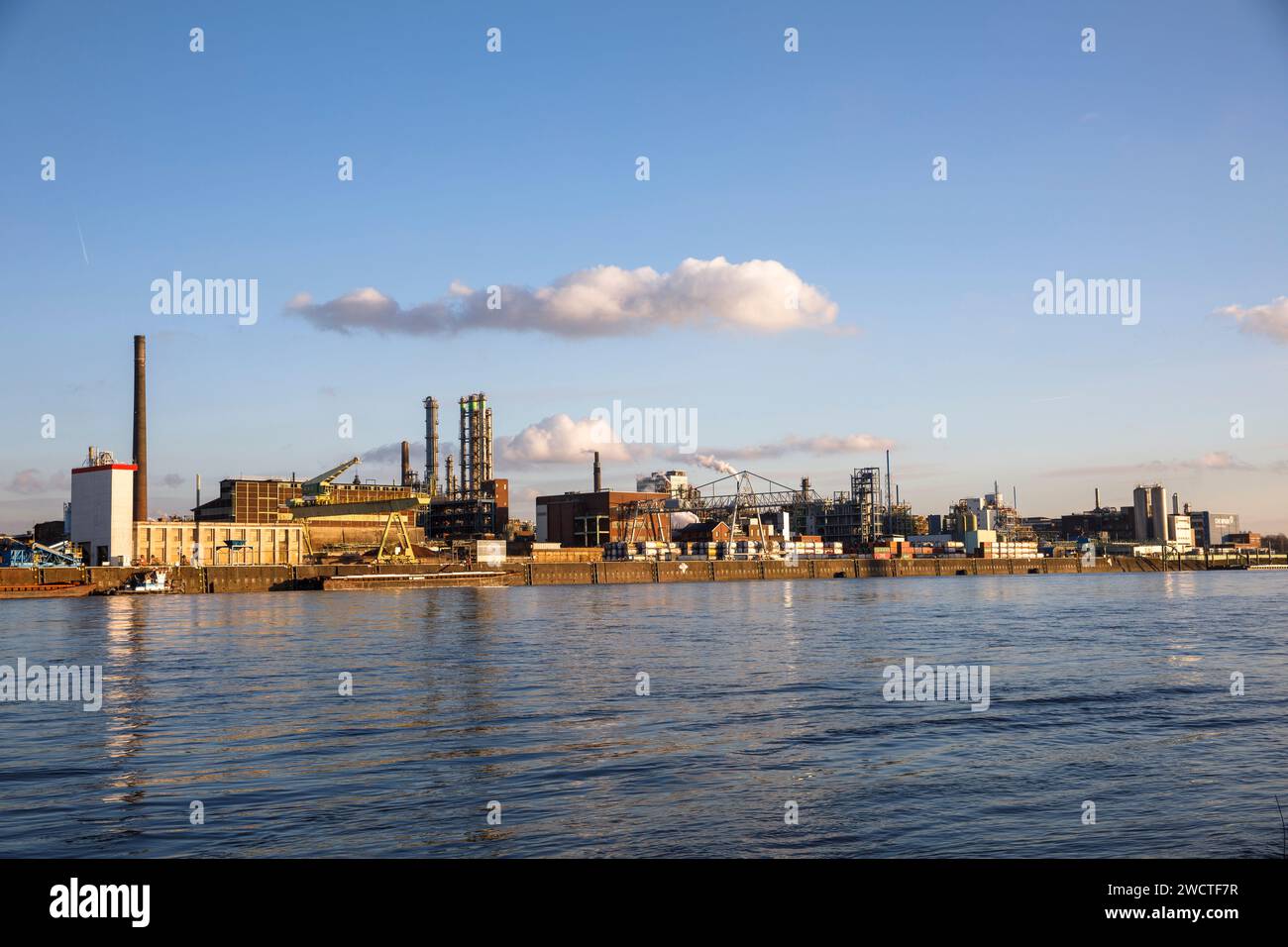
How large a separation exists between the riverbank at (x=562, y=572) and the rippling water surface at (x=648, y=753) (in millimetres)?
66212

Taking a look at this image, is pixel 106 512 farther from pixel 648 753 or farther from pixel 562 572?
pixel 648 753

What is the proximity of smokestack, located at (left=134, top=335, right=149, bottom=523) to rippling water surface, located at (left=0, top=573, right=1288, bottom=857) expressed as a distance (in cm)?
7478

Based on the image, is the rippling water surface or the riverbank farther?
the riverbank

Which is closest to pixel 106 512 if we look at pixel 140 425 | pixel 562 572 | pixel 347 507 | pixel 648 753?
pixel 140 425

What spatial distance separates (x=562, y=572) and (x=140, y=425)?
5606cm

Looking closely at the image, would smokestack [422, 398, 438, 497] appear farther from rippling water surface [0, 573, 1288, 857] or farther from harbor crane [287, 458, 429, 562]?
rippling water surface [0, 573, 1288, 857]

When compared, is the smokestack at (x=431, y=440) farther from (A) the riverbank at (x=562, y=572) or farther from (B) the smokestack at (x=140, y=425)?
→ (B) the smokestack at (x=140, y=425)

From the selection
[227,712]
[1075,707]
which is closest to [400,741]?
[227,712]

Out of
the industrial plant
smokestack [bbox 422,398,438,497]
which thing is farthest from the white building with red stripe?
smokestack [bbox 422,398,438,497]

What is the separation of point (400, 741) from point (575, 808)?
22.1 ft

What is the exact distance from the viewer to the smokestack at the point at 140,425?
111m

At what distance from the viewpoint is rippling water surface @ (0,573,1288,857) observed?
43.9ft

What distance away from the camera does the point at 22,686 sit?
30156 millimetres
